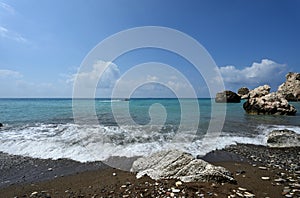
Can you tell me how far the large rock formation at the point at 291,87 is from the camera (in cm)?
7400

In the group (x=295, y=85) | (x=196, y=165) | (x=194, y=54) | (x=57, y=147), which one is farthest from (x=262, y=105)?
(x=295, y=85)

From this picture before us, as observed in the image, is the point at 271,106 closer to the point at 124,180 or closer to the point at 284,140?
the point at 284,140

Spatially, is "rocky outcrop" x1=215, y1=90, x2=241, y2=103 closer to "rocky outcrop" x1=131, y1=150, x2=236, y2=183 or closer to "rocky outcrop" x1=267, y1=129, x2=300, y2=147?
"rocky outcrop" x1=267, y1=129, x2=300, y2=147

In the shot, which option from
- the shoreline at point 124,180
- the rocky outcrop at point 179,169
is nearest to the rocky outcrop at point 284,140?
the shoreline at point 124,180

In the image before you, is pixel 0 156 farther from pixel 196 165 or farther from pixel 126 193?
pixel 196 165

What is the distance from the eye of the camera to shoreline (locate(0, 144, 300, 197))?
3904mm

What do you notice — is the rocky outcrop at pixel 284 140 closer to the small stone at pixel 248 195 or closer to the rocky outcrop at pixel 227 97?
the small stone at pixel 248 195

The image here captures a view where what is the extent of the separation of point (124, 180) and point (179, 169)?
1579 mm

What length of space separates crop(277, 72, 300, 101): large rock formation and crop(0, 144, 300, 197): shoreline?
85.3m

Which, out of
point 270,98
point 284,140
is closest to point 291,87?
point 270,98

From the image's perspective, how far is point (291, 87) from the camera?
77.9 meters

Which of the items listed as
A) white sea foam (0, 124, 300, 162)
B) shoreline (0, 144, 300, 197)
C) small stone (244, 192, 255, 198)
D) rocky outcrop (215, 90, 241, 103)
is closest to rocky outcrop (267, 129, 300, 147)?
white sea foam (0, 124, 300, 162)

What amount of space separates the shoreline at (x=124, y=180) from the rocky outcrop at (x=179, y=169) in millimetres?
234

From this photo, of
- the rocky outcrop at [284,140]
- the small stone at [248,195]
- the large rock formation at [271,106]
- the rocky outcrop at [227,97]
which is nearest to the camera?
the small stone at [248,195]
